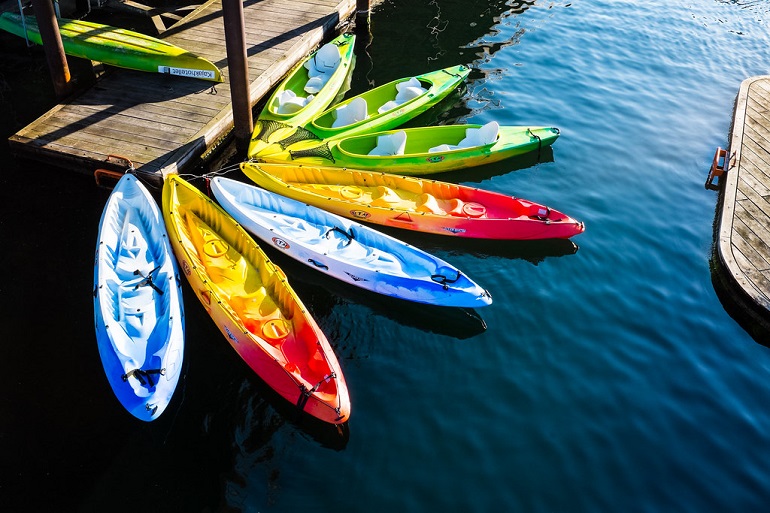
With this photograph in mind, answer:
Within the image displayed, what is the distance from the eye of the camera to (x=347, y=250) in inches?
444

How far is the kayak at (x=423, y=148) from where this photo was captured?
13312mm

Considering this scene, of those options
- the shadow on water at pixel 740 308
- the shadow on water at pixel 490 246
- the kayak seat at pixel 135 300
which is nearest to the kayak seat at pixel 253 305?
the kayak seat at pixel 135 300

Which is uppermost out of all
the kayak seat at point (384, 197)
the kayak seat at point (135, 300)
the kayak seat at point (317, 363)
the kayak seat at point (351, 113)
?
the kayak seat at point (351, 113)

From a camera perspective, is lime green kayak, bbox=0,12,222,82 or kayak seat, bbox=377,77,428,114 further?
kayak seat, bbox=377,77,428,114

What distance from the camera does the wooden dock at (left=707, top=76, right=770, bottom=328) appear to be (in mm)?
11164

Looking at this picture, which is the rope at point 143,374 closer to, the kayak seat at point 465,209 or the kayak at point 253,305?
the kayak at point 253,305

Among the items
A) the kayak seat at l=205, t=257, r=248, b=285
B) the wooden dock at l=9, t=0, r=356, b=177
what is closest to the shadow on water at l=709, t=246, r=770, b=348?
the kayak seat at l=205, t=257, r=248, b=285

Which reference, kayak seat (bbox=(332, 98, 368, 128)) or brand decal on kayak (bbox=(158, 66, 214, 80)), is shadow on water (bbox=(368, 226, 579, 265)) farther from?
brand decal on kayak (bbox=(158, 66, 214, 80))

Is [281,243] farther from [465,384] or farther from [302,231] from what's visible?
[465,384]

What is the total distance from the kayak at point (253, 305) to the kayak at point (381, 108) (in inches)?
98.6

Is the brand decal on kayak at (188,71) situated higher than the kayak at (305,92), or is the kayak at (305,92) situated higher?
the brand decal on kayak at (188,71)

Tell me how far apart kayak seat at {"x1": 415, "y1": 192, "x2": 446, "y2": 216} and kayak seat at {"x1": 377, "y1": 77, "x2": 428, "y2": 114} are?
397 centimetres

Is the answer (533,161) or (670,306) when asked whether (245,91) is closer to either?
(533,161)

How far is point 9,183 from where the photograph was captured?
12.6 m
